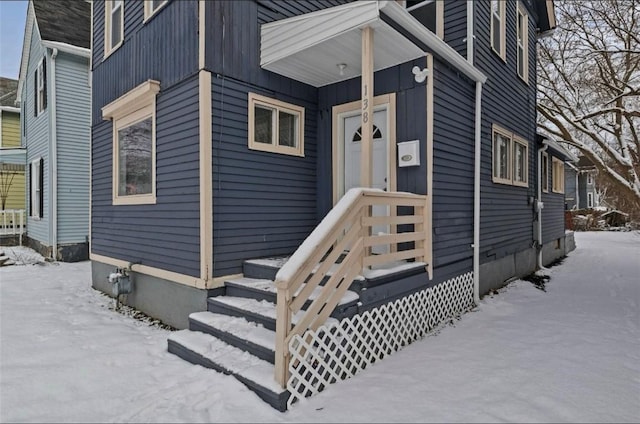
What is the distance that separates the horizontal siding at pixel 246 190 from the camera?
4.34m

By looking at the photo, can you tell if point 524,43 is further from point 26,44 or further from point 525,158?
point 26,44

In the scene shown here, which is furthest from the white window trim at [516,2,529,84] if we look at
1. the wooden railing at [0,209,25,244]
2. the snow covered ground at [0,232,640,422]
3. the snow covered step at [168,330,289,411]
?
the wooden railing at [0,209,25,244]

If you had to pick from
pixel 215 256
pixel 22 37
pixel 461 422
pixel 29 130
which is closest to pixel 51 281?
pixel 215 256

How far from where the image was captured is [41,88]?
10.1 m

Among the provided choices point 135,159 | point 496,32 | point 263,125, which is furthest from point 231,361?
point 496,32

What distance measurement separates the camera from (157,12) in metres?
5.11

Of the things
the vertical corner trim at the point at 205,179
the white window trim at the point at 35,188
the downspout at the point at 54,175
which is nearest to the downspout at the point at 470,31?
the vertical corner trim at the point at 205,179

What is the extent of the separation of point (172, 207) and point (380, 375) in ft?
10.4

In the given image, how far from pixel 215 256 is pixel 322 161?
7.32ft

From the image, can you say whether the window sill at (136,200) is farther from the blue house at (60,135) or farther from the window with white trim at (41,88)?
the window with white trim at (41,88)

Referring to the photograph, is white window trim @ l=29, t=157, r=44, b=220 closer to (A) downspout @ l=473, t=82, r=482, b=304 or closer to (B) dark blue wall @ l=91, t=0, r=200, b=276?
(B) dark blue wall @ l=91, t=0, r=200, b=276

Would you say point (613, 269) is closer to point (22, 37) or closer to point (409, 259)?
point (409, 259)

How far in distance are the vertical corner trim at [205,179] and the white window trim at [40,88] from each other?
8.10m

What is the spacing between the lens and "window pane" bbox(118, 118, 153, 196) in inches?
212
